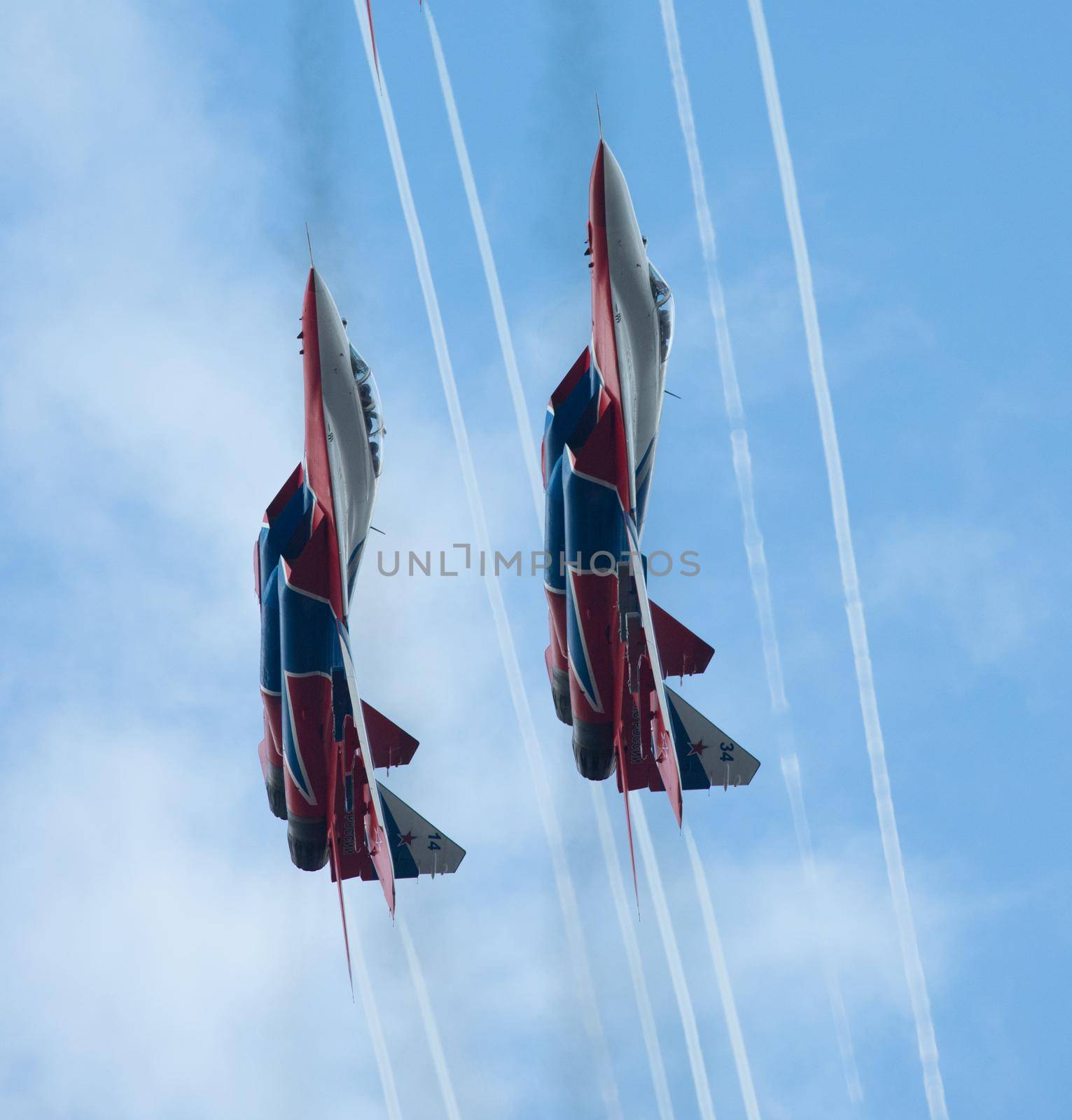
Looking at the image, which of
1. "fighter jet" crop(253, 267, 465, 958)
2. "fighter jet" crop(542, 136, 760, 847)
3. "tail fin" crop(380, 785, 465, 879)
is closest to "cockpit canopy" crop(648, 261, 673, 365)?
"fighter jet" crop(542, 136, 760, 847)

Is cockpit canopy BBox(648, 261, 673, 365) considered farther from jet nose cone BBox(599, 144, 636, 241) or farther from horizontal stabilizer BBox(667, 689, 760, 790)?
horizontal stabilizer BBox(667, 689, 760, 790)

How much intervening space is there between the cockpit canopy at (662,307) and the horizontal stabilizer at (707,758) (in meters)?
8.44

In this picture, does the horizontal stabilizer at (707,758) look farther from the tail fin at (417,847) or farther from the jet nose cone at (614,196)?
the jet nose cone at (614,196)

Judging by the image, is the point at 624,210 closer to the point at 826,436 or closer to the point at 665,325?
the point at 665,325

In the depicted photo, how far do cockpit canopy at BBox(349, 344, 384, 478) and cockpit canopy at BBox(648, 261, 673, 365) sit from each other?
5785 millimetres

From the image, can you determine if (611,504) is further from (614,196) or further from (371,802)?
(371,802)

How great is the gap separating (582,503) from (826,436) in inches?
246

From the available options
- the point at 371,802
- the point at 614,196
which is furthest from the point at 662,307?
the point at 371,802

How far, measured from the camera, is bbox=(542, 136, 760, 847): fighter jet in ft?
149

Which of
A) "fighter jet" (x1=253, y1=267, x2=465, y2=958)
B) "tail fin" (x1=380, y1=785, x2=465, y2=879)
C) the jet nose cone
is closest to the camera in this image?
the jet nose cone

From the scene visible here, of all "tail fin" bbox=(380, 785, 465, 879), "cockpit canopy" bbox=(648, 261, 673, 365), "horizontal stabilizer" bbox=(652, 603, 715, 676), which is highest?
"cockpit canopy" bbox=(648, 261, 673, 365)

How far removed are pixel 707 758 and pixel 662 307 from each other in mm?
10344

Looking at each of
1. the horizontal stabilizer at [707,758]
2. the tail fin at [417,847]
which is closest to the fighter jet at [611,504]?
the horizontal stabilizer at [707,758]

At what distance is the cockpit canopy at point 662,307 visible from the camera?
45750 mm
